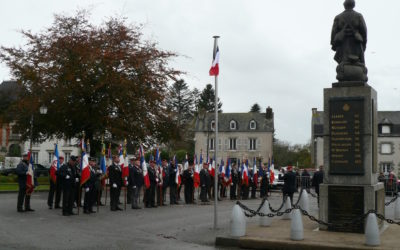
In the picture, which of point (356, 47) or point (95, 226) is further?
point (95, 226)

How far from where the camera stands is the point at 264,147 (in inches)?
2822

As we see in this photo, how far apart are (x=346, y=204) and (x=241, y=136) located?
198 feet

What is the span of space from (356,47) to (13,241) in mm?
9675

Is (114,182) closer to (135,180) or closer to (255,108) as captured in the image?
(135,180)

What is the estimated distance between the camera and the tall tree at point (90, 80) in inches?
1130

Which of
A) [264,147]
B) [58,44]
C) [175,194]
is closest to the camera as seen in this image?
[175,194]

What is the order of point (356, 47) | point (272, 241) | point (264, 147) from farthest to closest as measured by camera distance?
point (264, 147) < point (356, 47) < point (272, 241)

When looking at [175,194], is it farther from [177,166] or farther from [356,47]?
[356,47]

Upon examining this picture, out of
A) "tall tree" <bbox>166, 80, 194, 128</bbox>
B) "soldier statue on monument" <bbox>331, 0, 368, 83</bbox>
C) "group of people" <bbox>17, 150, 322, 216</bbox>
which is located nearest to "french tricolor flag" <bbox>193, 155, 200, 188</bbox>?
"group of people" <bbox>17, 150, 322, 216</bbox>

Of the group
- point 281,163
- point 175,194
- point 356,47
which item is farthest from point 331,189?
point 281,163

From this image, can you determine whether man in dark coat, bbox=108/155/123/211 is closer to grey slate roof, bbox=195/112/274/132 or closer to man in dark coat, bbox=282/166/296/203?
man in dark coat, bbox=282/166/296/203

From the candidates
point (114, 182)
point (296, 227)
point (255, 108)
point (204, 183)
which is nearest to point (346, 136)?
point (296, 227)

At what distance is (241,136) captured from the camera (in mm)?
72375

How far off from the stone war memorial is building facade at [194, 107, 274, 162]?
193 ft
